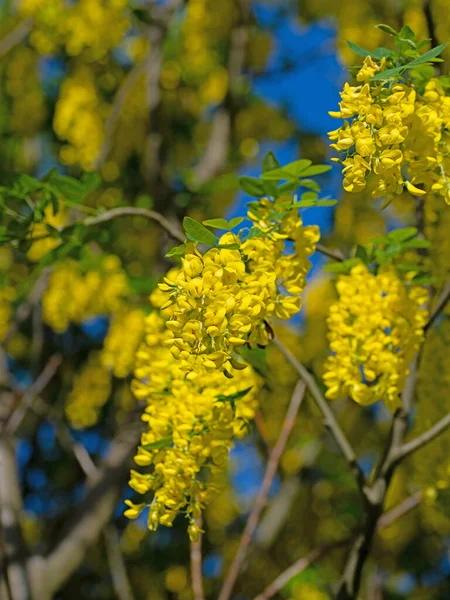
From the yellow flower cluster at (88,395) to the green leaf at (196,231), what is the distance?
12.0 feet

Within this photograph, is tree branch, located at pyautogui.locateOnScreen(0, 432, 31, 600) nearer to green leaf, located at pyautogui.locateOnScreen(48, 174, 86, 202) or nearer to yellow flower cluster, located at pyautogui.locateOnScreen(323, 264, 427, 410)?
green leaf, located at pyautogui.locateOnScreen(48, 174, 86, 202)

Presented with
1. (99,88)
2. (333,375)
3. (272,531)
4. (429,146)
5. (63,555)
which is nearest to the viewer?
(429,146)

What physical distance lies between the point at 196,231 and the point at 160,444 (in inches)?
23.6

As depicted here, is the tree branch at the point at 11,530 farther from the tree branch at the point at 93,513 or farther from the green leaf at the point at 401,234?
the green leaf at the point at 401,234

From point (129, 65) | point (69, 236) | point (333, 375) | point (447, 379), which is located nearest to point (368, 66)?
point (333, 375)

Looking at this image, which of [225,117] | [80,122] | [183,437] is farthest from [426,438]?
[80,122]


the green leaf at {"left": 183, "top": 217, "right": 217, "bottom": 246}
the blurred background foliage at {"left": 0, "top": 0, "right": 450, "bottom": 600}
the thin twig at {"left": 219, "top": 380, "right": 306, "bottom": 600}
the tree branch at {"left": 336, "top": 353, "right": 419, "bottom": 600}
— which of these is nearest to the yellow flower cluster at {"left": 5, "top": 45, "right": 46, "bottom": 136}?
the blurred background foliage at {"left": 0, "top": 0, "right": 450, "bottom": 600}

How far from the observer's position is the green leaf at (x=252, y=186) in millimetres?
1863

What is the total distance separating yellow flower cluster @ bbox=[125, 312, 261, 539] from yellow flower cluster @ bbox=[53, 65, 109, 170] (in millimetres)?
3638

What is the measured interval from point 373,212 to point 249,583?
325 centimetres

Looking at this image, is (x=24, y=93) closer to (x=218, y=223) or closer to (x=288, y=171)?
(x=288, y=171)

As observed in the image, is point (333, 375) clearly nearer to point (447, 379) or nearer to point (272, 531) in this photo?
point (447, 379)

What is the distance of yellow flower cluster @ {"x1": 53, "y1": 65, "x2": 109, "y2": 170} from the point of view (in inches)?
212

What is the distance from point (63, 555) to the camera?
3357mm
